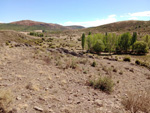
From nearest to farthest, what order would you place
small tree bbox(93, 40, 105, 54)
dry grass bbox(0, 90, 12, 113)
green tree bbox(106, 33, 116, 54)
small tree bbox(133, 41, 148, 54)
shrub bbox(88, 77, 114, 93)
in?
1. dry grass bbox(0, 90, 12, 113)
2. shrub bbox(88, 77, 114, 93)
3. small tree bbox(93, 40, 105, 54)
4. small tree bbox(133, 41, 148, 54)
5. green tree bbox(106, 33, 116, 54)

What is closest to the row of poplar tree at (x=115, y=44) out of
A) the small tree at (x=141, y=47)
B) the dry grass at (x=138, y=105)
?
the small tree at (x=141, y=47)

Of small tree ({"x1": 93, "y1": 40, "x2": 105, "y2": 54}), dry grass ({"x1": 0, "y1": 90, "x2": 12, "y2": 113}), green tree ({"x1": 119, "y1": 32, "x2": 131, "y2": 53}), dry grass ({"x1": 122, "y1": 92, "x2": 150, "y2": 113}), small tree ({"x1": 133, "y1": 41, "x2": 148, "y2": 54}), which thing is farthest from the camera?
green tree ({"x1": 119, "y1": 32, "x2": 131, "y2": 53})

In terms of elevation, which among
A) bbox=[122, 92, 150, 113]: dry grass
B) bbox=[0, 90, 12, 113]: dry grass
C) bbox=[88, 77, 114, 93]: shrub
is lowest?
bbox=[88, 77, 114, 93]: shrub

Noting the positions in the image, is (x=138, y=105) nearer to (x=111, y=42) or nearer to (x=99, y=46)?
(x=99, y=46)

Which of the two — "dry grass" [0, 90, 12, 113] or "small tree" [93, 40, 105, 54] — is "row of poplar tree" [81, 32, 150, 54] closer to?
"small tree" [93, 40, 105, 54]

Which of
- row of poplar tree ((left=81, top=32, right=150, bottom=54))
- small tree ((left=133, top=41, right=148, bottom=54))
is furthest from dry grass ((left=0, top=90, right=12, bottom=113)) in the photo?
small tree ((left=133, top=41, right=148, bottom=54))

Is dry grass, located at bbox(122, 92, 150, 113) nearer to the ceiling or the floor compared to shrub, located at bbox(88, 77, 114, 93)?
nearer to the ceiling

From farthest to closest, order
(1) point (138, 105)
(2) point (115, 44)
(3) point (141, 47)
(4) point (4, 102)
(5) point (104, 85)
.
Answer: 1. (2) point (115, 44)
2. (3) point (141, 47)
3. (5) point (104, 85)
4. (1) point (138, 105)
5. (4) point (4, 102)

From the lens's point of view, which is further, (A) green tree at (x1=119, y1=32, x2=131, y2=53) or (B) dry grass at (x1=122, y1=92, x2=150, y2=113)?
(A) green tree at (x1=119, y1=32, x2=131, y2=53)

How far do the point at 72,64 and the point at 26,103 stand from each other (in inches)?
348

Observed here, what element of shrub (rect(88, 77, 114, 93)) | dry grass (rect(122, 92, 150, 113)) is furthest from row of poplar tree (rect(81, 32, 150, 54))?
dry grass (rect(122, 92, 150, 113))

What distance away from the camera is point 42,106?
184 inches

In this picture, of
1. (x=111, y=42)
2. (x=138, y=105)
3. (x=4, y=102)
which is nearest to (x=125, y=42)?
(x=111, y=42)

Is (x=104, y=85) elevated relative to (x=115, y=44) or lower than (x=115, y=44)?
lower
